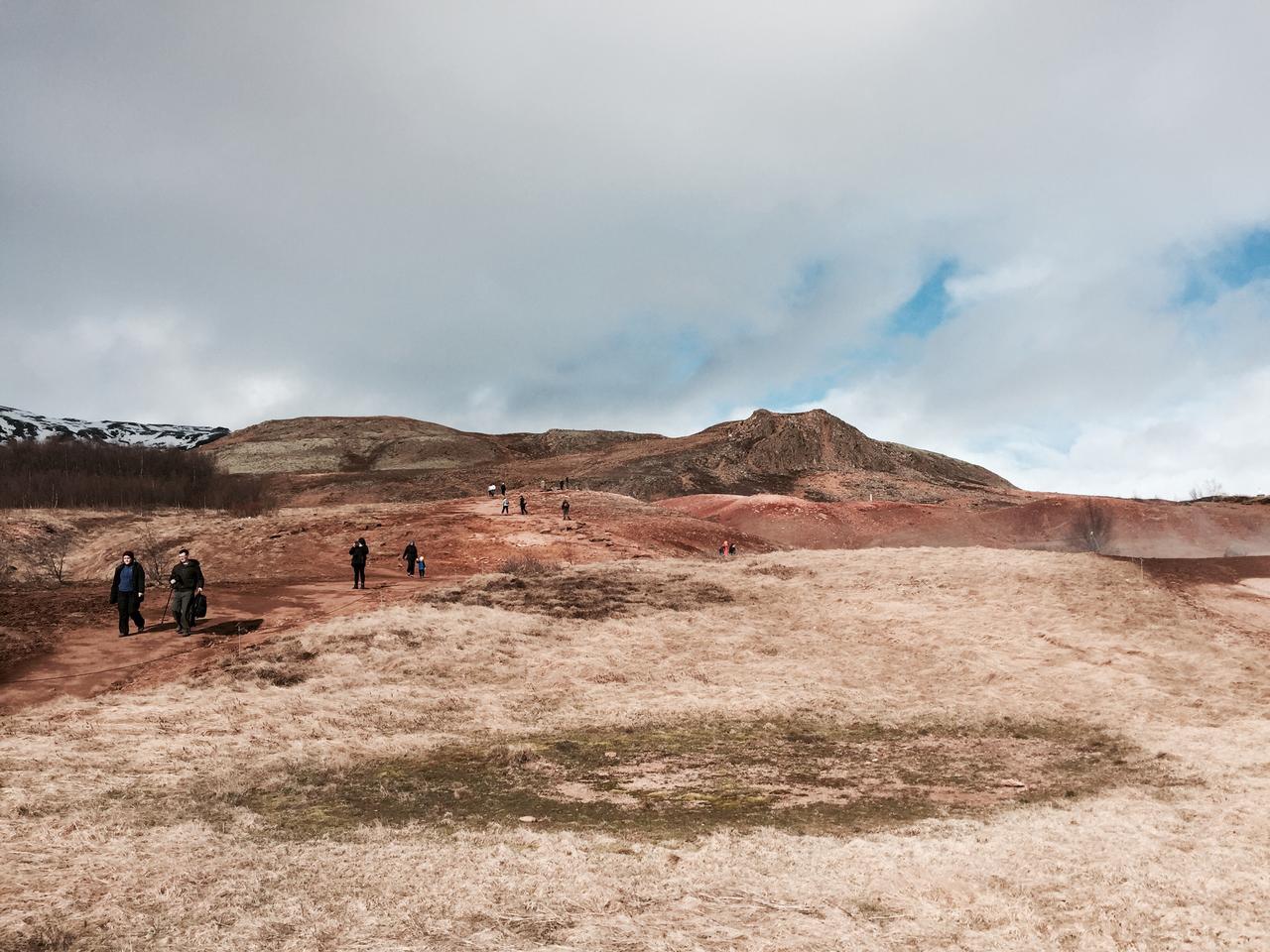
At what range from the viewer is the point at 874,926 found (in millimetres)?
6078

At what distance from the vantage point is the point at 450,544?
35312 millimetres

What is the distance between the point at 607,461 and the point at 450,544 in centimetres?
5513

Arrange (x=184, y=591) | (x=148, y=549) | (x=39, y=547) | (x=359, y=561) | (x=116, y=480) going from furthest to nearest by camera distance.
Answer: (x=116, y=480), (x=39, y=547), (x=148, y=549), (x=359, y=561), (x=184, y=591)

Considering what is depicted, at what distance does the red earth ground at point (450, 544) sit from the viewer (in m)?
17.1

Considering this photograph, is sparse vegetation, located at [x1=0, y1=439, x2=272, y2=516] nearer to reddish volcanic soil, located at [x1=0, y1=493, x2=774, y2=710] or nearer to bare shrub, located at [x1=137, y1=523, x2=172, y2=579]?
bare shrub, located at [x1=137, y1=523, x2=172, y2=579]

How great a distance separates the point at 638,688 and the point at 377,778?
696 cm

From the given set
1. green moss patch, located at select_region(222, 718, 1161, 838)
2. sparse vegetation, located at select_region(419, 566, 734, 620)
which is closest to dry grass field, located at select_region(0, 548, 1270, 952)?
green moss patch, located at select_region(222, 718, 1161, 838)

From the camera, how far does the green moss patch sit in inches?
358

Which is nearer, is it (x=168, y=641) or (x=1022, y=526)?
(x=168, y=641)

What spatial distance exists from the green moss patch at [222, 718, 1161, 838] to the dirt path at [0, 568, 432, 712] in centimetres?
685

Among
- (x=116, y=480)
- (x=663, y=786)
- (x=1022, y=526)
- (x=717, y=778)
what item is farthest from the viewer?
(x=116, y=480)

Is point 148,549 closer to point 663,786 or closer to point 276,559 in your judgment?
point 276,559

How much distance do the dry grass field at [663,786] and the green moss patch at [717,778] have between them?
67 mm

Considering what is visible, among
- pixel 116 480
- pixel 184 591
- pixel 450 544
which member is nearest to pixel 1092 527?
pixel 450 544
